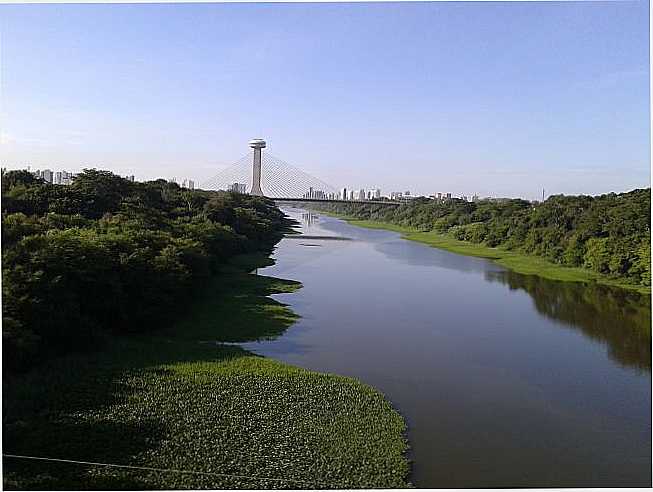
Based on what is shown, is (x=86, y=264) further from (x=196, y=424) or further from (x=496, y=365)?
(x=496, y=365)

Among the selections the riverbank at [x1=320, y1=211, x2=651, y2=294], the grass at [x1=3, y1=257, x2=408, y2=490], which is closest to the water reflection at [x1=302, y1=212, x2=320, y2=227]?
the riverbank at [x1=320, y1=211, x2=651, y2=294]

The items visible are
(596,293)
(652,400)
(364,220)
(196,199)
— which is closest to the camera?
(652,400)

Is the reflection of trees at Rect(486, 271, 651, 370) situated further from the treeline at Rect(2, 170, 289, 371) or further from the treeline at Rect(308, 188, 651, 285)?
the treeline at Rect(2, 170, 289, 371)

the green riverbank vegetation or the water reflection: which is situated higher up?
the water reflection

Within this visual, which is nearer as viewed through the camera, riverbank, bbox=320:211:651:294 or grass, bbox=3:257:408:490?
grass, bbox=3:257:408:490

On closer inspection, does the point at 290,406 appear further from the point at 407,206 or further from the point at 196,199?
the point at 407,206

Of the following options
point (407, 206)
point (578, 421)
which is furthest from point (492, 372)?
point (407, 206)

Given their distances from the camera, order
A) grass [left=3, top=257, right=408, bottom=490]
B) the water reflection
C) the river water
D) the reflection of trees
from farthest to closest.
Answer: the water reflection → the reflection of trees → the river water → grass [left=3, top=257, right=408, bottom=490]

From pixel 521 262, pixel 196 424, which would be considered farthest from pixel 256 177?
pixel 196 424
